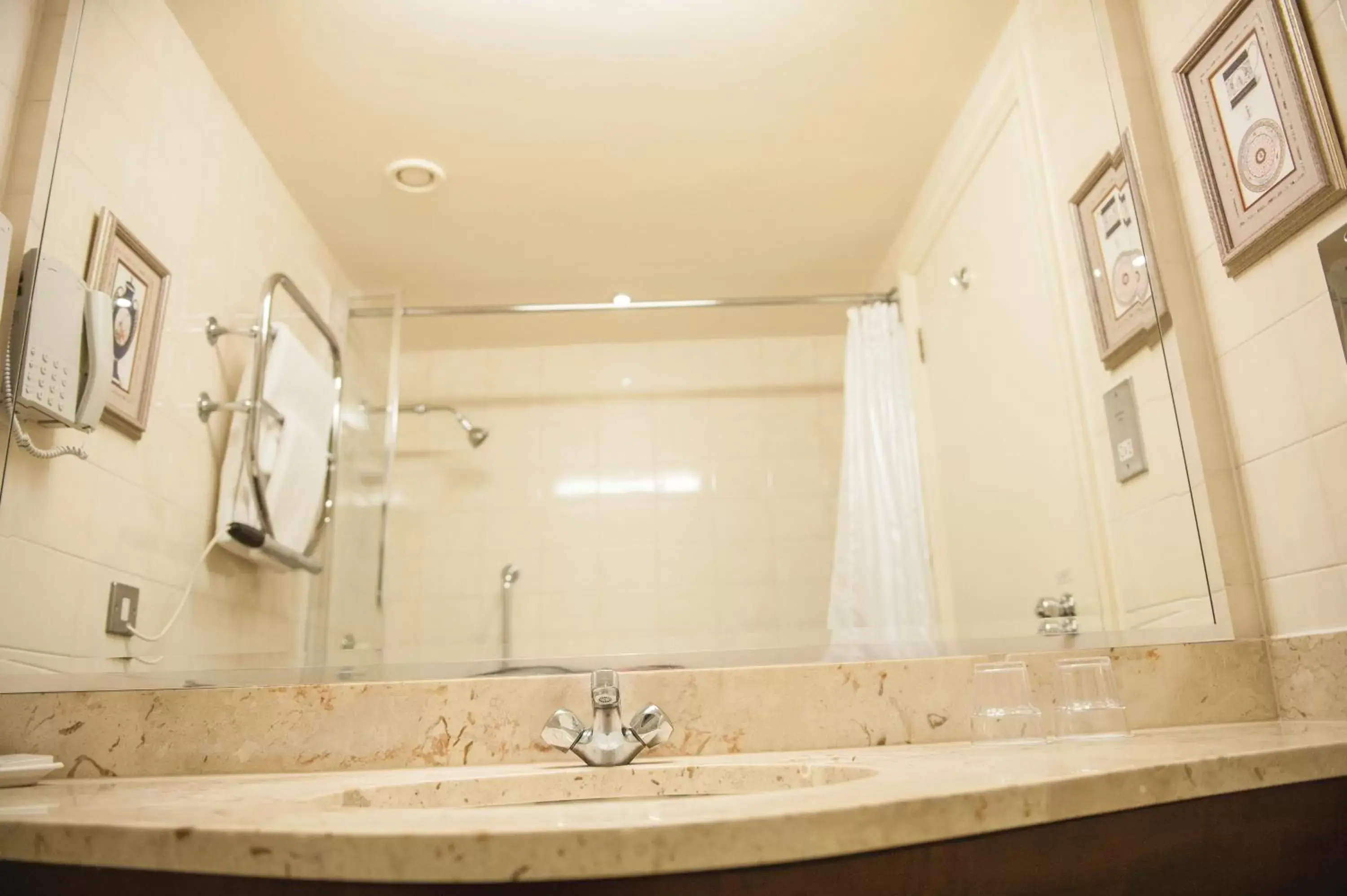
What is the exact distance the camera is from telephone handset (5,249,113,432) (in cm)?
131

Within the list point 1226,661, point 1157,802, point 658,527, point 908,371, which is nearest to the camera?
point 1157,802

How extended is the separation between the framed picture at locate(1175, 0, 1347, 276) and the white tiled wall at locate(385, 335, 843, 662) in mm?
616

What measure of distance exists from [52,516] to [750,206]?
1.24 m

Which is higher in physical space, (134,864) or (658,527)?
(658,527)

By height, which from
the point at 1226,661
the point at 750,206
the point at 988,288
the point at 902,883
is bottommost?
the point at 902,883

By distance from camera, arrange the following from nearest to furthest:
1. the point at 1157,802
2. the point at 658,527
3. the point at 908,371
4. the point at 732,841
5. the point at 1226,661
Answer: the point at 732,841, the point at 1157,802, the point at 1226,661, the point at 658,527, the point at 908,371

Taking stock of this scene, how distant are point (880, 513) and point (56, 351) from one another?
1.31 m

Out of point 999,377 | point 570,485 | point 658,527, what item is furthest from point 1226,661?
point 570,485

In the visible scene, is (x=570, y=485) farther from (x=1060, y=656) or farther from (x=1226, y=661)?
(x=1226, y=661)

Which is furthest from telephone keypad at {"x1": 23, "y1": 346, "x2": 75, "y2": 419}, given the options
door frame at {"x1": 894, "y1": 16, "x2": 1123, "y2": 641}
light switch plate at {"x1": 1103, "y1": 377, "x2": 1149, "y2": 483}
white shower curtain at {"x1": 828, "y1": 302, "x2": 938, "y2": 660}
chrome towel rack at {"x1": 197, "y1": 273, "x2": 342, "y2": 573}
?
light switch plate at {"x1": 1103, "y1": 377, "x2": 1149, "y2": 483}

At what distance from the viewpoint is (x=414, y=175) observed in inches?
62.8

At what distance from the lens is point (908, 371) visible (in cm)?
161

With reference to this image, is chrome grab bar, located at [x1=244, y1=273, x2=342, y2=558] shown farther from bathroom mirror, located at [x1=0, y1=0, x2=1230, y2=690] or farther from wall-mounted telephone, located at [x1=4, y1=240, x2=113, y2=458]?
wall-mounted telephone, located at [x1=4, y1=240, x2=113, y2=458]

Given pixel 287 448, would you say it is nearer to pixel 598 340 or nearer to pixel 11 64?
pixel 598 340
